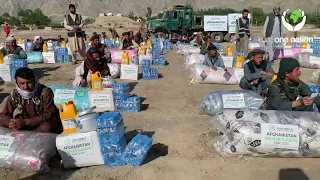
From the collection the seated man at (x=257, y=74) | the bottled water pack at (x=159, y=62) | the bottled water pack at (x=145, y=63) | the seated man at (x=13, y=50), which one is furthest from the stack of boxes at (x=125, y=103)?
the bottled water pack at (x=159, y=62)

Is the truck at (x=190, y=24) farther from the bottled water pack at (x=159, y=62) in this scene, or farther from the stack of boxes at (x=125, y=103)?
the stack of boxes at (x=125, y=103)

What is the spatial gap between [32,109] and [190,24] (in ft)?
62.2

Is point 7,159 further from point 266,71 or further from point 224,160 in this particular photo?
point 266,71

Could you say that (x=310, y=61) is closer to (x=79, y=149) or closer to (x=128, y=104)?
(x=128, y=104)

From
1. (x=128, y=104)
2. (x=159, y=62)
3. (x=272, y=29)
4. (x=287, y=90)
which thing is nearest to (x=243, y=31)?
(x=272, y=29)

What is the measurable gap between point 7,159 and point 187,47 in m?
11.0

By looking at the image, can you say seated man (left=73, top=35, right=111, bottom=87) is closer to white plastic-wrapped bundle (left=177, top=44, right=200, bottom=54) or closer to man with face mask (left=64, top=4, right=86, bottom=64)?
man with face mask (left=64, top=4, right=86, bottom=64)

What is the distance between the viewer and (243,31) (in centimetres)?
998

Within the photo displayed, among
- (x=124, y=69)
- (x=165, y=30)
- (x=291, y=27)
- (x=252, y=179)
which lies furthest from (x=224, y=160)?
(x=165, y=30)

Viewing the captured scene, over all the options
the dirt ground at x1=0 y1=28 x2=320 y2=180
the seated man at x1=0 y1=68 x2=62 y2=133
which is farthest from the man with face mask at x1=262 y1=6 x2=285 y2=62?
the seated man at x1=0 y1=68 x2=62 y2=133

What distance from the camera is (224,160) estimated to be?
3723mm

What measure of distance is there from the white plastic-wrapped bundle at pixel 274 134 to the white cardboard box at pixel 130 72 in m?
4.60

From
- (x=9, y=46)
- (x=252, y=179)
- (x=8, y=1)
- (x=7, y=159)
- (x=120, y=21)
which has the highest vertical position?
(x=8, y=1)

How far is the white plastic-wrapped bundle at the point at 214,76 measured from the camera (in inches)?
290
